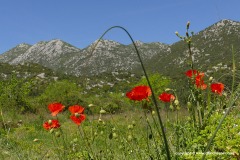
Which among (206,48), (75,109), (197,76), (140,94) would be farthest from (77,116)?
(206,48)

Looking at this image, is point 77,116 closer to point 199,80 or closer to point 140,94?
point 140,94

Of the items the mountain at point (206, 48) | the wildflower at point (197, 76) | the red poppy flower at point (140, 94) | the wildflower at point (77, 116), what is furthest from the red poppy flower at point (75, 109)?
the mountain at point (206, 48)

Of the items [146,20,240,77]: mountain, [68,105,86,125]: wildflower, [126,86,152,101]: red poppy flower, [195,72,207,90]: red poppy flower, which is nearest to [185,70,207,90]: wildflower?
[195,72,207,90]: red poppy flower

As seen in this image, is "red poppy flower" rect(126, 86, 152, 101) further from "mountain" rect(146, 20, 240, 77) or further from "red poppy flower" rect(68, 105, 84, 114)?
"mountain" rect(146, 20, 240, 77)

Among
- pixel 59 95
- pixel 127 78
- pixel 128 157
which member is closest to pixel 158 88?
pixel 59 95

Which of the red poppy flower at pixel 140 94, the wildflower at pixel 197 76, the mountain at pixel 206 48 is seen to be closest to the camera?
the red poppy flower at pixel 140 94

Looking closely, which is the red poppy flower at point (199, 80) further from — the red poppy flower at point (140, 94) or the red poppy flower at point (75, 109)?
the red poppy flower at point (75, 109)

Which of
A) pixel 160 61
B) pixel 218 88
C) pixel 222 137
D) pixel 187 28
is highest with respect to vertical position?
pixel 160 61

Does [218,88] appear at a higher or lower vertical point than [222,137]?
higher

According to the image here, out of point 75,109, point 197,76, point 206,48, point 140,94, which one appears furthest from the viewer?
point 206,48

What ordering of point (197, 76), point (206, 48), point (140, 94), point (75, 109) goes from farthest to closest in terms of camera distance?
point (206, 48) < point (75, 109) < point (197, 76) < point (140, 94)

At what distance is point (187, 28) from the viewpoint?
6.53 feet

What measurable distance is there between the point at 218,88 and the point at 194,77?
0.32 m

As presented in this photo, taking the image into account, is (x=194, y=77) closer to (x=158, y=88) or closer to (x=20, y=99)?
(x=20, y=99)
